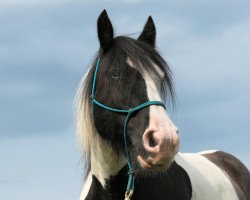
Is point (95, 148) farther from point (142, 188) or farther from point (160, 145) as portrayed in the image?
point (160, 145)

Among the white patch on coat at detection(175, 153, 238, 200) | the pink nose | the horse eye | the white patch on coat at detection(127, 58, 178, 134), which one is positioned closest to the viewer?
the pink nose

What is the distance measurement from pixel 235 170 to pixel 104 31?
3929mm

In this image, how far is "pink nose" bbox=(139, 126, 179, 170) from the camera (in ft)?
18.3

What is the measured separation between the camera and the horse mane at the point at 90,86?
640 cm

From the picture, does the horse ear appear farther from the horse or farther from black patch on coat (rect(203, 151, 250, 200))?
black patch on coat (rect(203, 151, 250, 200))

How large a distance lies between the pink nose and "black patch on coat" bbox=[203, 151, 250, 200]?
12.1ft

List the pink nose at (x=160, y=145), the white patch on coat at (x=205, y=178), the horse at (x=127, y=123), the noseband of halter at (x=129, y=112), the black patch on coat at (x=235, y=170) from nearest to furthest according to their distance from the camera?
the pink nose at (x=160, y=145)
the horse at (x=127, y=123)
the noseband of halter at (x=129, y=112)
the white patch on coat at (x=205, y=178)
the black patch on coat at (x=235, y=170)

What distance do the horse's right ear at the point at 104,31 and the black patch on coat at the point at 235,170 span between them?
327 centimetres

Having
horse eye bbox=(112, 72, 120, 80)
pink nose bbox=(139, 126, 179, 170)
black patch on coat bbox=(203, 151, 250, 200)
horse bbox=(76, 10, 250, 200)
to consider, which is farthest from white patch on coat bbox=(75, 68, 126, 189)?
black patch on coat bbox=(203, 151, 250, 200)

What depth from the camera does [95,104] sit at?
6.49 meters

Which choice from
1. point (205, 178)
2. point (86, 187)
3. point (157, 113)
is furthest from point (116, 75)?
point (205, 178)

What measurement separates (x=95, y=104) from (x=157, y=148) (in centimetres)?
108

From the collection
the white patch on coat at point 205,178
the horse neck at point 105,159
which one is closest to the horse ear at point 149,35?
the horse neck at point 105,159

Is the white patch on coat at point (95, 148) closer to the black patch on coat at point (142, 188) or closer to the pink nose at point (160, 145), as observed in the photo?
the black patch on coat at point (142, 188)
